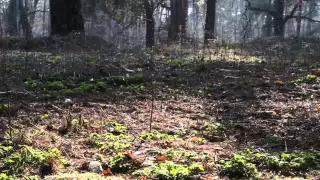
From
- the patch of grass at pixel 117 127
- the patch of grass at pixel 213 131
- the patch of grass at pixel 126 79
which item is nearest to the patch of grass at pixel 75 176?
the patch of grass at pixel 117 127

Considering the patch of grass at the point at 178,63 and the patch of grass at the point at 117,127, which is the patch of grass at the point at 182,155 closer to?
the patch of grass at the point at 117,127

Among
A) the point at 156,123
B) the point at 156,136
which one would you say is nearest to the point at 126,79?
the point at 156,123

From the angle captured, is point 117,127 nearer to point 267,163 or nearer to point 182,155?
point 182,155

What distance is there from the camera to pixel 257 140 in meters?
3.66

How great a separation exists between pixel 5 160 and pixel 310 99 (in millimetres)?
3876

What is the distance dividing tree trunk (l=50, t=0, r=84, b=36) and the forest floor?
3.86 meters

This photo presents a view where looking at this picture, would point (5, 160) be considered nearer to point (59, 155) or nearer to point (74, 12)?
point (59, 155)

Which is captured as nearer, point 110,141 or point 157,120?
point 110,141

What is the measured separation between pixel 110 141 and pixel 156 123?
0.81 m

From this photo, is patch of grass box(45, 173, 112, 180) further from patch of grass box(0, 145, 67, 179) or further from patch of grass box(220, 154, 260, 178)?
patch of grass box(220, 154, 260, 178)

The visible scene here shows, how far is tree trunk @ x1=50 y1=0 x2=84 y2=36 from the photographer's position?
10.9 m

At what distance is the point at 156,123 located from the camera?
4.15m

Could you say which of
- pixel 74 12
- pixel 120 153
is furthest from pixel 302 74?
pixel 74 12

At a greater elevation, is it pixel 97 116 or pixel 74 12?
pixel 74 12
